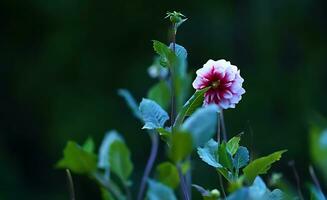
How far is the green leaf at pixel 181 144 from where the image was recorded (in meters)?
0.59

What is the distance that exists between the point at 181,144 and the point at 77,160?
1.31ft

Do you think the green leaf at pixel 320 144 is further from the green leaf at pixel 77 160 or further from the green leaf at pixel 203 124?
the green leaf at pixel 77 160

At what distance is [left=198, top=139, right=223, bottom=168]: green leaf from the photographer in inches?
29.8

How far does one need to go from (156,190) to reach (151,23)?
3760 mm

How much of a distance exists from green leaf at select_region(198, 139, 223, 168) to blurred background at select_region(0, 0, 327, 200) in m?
3.32

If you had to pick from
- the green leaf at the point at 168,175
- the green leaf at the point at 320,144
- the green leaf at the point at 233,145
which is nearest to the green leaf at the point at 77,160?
the green leaf at the point at 168,175

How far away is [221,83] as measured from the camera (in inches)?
32.3

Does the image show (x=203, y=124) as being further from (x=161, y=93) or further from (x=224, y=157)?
(x=161, y=93)

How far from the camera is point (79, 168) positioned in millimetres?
975

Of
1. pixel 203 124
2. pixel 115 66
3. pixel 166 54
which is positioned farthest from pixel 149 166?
pixel 115 66

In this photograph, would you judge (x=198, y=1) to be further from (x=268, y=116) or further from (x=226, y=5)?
(x=268, y=116)

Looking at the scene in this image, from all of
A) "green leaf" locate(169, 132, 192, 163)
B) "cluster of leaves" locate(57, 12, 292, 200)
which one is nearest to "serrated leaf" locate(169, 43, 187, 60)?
"cluster of leaves" locate(57, 12, 292, 200)

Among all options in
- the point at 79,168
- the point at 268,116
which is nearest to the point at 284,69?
the point at 268,116

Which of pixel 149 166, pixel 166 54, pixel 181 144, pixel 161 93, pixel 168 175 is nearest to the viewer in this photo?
pixel 181 144
